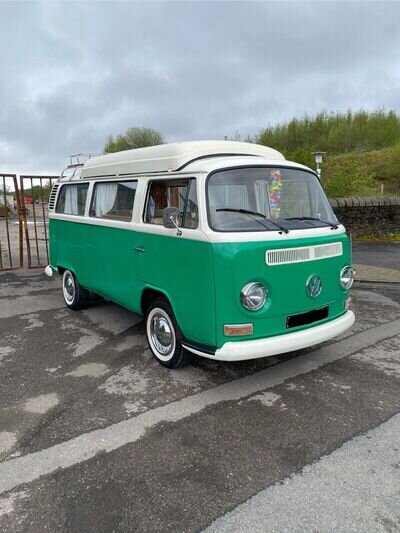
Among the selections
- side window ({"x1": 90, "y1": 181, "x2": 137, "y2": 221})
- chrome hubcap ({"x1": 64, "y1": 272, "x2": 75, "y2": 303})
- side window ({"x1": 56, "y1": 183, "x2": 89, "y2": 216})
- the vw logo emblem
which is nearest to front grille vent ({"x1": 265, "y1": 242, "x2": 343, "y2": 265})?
the vw logo emblem

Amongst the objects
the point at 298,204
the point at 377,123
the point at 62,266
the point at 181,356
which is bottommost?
the point at 181,356

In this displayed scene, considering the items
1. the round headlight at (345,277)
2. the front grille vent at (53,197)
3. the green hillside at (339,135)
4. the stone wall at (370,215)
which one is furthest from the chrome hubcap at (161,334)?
the green hillside at (339,135)

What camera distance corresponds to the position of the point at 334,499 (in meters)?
2.45

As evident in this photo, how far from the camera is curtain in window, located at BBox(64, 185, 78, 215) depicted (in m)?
6.06

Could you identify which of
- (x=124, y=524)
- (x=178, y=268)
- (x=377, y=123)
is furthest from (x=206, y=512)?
(x=377, y=123)

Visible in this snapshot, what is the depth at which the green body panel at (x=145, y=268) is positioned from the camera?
11.5 feet

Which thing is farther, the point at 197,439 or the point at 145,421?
the point at 145,421

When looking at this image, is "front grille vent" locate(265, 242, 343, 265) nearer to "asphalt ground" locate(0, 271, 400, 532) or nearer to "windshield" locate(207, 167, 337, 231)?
"windshield" locate(207, 167, 337, 231)

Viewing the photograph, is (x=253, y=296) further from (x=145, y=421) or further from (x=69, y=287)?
(x=69, y=287)

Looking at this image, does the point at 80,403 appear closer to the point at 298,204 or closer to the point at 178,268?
the point at 178,268

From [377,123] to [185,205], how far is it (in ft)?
99.5

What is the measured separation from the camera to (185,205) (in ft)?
12.4

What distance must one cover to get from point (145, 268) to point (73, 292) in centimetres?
259

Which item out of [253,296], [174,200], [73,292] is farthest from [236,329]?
[73,292]
